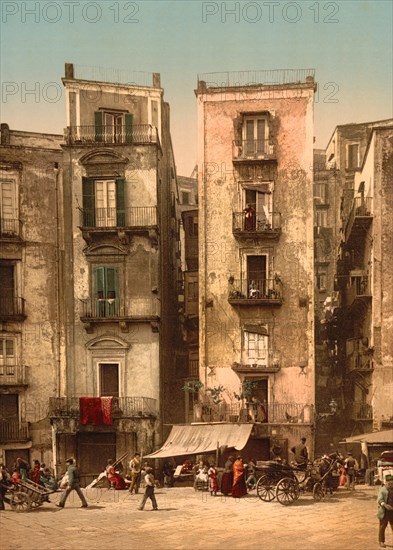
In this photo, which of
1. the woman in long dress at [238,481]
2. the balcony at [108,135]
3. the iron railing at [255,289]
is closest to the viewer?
the woman in long dress at [238,481]

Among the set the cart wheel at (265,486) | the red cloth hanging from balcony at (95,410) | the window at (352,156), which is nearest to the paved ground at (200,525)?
the cart wheel at (265,486)

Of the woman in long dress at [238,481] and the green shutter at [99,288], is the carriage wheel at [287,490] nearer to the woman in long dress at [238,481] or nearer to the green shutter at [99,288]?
the woman in long dress at [238,481]

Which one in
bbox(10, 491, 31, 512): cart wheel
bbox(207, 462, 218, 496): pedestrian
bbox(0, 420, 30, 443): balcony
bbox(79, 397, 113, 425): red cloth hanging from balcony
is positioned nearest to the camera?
bbox(10, 491, 31, 512): cart wheel

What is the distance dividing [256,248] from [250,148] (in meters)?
5.00

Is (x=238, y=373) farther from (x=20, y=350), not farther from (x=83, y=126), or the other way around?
(x=83, y=126)

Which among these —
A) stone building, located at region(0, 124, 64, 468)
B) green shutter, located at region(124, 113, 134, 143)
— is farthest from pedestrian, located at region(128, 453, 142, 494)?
green shutter, located at region(124, 113, 134, 143)

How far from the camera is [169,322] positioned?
1586 inches

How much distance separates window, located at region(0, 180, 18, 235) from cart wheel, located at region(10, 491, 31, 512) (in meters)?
16.1

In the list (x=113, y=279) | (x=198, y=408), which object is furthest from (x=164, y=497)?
(x=113, y=279)

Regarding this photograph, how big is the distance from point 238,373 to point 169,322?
7.12 metres

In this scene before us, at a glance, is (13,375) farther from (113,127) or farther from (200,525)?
(200,525)

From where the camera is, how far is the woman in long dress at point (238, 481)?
25297 millimetres

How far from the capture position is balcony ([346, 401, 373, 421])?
34656 mm

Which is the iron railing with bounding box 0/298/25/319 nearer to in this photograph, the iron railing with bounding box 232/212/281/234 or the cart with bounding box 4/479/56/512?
the iron railing with bounding box 232/212/281/234
